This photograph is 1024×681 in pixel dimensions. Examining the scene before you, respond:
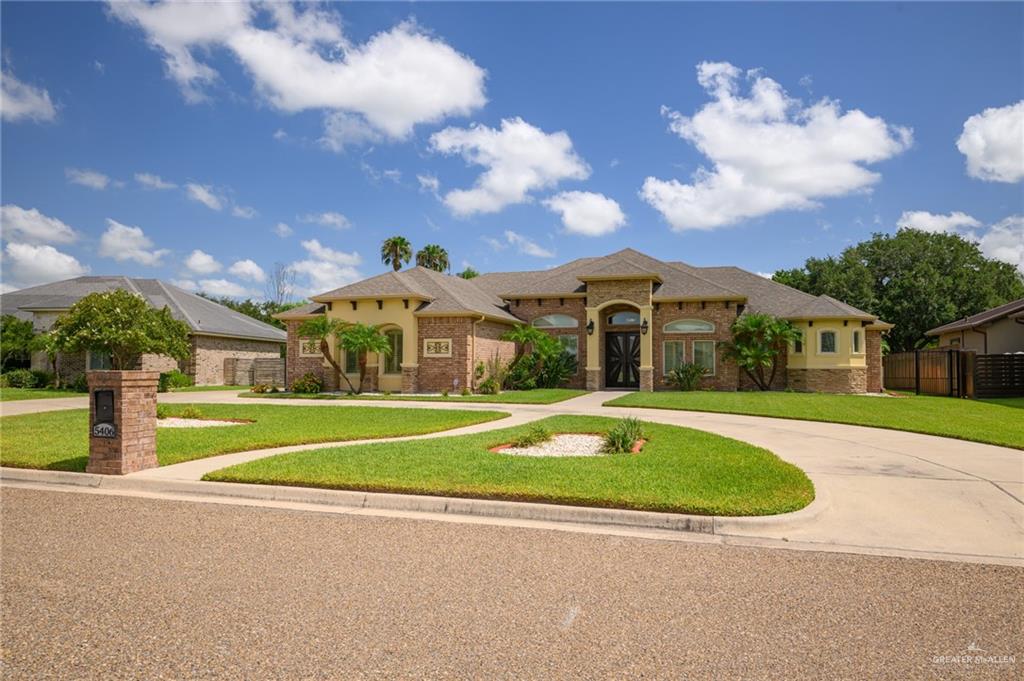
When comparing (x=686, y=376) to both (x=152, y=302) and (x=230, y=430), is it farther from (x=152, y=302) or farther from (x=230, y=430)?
(x=152, y=302)

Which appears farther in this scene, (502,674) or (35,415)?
(35,415)

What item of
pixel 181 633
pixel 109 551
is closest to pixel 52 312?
pixel 109 551

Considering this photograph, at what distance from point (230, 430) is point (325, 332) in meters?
12.2

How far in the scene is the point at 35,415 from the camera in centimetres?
1573

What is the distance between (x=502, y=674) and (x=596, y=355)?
77.2 feet

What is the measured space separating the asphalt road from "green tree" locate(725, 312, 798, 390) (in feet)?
68.8

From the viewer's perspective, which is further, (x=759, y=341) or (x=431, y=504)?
(x=759, y=341)

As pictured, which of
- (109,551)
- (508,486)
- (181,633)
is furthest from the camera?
(508,486)

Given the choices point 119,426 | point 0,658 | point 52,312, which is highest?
point 52,312

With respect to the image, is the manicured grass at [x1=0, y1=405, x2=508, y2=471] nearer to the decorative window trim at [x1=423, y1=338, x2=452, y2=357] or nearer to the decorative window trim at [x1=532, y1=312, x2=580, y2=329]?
the decorative window trim at [x1=423, y1=338, x2=452, y2=357]

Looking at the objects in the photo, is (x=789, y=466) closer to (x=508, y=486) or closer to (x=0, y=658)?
(x=508, y=486)

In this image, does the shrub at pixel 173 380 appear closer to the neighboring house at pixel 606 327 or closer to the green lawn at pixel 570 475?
the neighboring house at pixel 606 327

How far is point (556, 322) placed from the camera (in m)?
28.2

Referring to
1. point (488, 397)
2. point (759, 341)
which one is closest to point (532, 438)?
point (488, 397)
